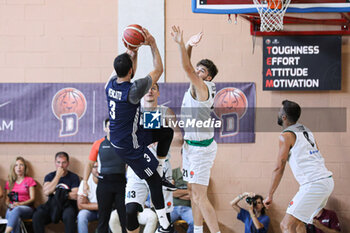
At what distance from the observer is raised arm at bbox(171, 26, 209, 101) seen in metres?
5.73

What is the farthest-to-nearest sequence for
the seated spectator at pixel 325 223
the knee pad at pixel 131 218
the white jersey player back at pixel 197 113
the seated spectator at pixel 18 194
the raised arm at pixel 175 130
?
the seated spectator at pixel 18 194, the seated spectator at pixel 325 223, the raised arm at pixel 175 130, the white jersey player back at pixel 197 113, the knee pad at pixel 131 218

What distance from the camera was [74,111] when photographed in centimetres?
870

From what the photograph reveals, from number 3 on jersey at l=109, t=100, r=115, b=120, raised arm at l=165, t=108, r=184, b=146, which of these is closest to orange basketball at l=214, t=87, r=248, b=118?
raised arm at l=165, t=108, r=184, b=146

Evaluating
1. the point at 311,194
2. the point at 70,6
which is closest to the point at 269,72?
the point at 311,194

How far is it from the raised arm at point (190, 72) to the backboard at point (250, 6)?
117 centimetres

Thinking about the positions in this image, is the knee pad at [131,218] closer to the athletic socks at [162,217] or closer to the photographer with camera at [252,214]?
the athletic socks at [162,217]

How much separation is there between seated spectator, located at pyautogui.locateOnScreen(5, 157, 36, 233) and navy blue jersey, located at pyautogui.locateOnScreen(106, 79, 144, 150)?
10.9ft

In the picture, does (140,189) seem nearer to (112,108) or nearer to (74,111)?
(112,108)

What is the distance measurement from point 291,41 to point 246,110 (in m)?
1.38

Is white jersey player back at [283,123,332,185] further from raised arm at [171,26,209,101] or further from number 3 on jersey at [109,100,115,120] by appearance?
number 3 on jersey at [109,100,115,120]

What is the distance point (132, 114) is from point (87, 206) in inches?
120

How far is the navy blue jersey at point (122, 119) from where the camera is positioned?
5473 millimetres

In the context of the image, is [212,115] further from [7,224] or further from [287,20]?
[7,224]

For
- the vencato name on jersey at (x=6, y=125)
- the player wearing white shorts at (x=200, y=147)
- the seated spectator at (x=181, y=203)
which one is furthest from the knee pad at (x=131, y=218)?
the vencato name on jersey at (x=6, y=125)
